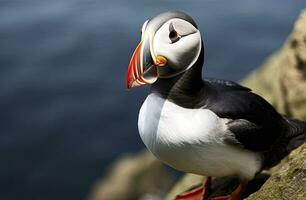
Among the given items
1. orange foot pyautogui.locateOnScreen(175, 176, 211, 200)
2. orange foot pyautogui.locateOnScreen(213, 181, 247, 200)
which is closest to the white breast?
orange foot pyautogui.locateOnScreen(213, 181, 247, 200)

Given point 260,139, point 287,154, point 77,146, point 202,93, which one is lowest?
point 77,146

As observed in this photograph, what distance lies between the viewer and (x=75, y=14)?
802 inches

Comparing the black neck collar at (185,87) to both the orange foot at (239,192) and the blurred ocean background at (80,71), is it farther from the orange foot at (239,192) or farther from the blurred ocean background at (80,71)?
the blurred ocean background at (80,71)

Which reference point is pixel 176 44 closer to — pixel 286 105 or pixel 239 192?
pixel 239 192

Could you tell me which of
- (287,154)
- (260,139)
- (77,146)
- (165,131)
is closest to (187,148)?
(165,131)

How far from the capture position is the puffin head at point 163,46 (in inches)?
133

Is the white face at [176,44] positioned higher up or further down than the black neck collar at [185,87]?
higher up

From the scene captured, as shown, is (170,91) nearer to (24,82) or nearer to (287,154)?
→ (287,154)

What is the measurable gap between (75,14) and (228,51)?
6.13 meters

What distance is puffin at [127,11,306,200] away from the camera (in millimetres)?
3414

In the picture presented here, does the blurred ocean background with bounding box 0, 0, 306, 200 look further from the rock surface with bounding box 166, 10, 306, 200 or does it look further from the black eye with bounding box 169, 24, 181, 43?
the black eye with bounding box 169, 24, 181, 43

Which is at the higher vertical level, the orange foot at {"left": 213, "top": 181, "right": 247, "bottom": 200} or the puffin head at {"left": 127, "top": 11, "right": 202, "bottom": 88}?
the puffin head at {"left": 127, "top": 11, "right": 202, "bottom": 88}

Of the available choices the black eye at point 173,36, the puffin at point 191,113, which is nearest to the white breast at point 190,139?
the puffin at point 191,113

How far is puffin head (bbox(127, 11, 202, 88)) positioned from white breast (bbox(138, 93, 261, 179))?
270 mm
